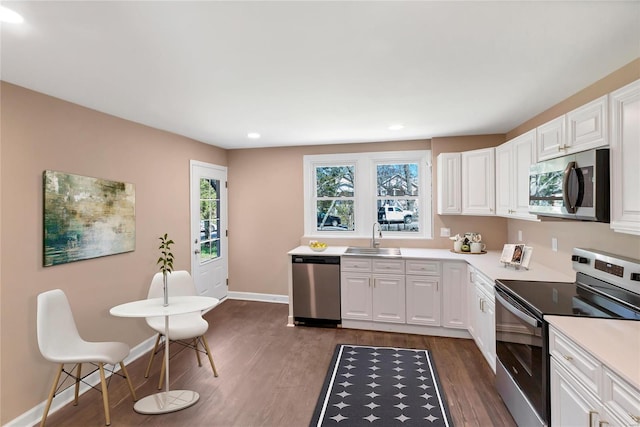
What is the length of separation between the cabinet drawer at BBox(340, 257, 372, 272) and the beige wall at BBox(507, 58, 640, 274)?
5.87 feet

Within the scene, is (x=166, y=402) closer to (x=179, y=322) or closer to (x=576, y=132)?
(x=179, y=322)

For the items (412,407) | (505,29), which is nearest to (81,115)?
(505,29)

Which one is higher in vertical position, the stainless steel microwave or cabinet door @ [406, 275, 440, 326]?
the stainless steel microwave

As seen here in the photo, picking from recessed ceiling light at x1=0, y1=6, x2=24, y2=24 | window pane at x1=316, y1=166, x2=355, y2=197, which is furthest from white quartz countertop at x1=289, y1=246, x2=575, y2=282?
recessed ceiling light at x1=0, y1=6, x2=24, y2=24

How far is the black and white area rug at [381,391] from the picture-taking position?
7.79 feet

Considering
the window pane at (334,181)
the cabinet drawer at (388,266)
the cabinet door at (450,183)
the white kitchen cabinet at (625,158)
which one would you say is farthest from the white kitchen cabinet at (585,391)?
the window pane at (334,181)

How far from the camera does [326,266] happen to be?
4.18m

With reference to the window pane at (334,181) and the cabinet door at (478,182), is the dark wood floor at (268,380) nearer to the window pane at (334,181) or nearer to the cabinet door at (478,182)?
the cabinet door at (478,182)

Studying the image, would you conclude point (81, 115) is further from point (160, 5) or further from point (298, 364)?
point (298, 364)

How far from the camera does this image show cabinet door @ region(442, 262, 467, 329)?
372cm

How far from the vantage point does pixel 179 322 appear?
310 centimetres

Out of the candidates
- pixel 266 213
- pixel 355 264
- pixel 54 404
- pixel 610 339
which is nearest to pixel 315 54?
pixel 610 339

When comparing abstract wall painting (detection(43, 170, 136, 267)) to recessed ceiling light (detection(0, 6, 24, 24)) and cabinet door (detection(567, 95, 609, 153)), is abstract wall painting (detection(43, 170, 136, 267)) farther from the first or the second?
cabinet door (detection(567, 95, 609, 153))

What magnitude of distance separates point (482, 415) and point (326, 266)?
225cm
